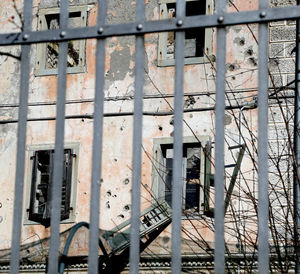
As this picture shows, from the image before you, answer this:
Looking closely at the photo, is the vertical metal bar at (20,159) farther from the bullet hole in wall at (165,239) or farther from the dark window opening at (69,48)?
the dark window opening at (69,48)

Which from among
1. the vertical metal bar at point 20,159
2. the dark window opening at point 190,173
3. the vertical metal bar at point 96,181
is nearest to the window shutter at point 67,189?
the dark window opening at point 190,173

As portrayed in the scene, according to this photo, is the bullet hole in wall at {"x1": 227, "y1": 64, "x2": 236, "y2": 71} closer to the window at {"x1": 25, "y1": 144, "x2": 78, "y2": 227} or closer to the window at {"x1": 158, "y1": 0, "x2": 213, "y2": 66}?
the window at {"x1": 158, "y1": 0, "x2": 213, "y2": 66}

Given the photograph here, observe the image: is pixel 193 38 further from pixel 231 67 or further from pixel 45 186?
pixel 45 186

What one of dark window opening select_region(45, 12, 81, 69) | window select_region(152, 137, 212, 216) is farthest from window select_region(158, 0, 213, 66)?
dark window opening select_region(45, 12, 81, 69)

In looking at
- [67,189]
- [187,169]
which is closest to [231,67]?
[187,169]

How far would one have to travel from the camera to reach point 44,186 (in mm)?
15156

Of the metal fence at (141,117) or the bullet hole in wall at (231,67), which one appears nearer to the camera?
the metal fence at (141,117)

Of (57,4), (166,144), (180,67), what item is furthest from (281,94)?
(180,67)

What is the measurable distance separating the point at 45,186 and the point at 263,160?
504 inches

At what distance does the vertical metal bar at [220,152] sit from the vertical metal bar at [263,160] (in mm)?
115

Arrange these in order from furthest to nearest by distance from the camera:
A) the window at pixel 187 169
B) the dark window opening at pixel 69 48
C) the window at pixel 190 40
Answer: the dark window opening at pixel 69 48
the window at pixel 190 40
the window at pixel 187 169

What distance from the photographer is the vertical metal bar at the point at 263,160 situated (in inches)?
99.8

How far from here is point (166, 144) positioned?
1475 cm

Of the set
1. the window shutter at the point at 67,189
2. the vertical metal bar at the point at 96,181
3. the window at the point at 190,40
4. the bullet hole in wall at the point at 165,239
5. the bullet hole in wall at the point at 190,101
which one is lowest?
the vertical metal bar at the point at 96,181
